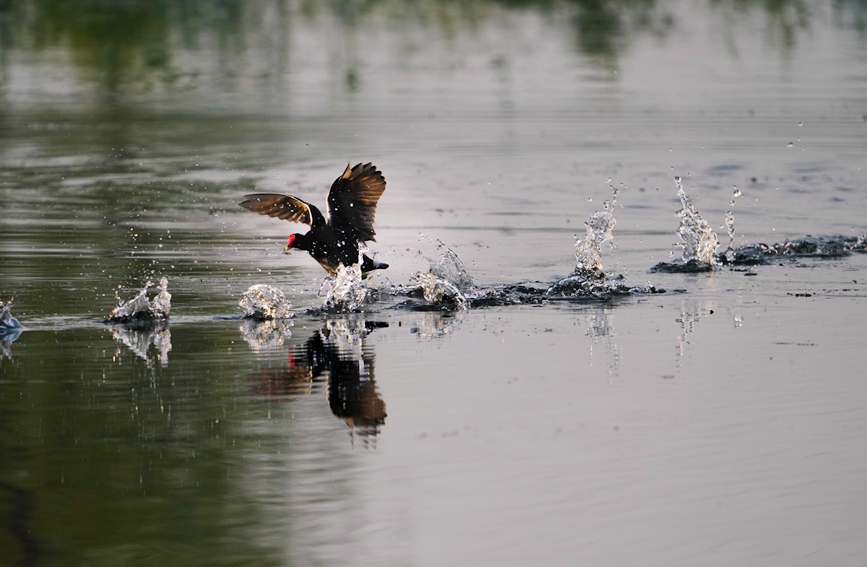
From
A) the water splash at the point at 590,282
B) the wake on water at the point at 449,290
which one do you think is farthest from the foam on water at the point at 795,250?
the water splash at the point at 590,282

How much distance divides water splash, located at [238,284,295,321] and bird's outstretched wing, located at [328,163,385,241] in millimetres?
1127

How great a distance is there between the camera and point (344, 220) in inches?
418

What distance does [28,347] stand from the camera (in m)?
8.49

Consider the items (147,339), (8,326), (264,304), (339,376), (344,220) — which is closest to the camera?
(339,376)

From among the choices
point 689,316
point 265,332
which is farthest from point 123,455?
point 689,316

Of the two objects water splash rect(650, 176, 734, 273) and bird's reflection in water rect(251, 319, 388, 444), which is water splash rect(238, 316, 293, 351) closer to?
bird's reflection in water rect(251, 319, 388, 444)

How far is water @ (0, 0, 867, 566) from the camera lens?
5531 millimetres

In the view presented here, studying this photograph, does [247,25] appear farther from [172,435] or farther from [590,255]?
[172,435]

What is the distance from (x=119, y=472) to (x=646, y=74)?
22466 mm

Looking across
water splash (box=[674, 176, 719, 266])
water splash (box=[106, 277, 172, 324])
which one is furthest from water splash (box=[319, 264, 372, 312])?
water splash (box=[674, 176, 719, 266])

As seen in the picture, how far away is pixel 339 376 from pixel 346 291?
2052mm

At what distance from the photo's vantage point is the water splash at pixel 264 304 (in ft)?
31.1

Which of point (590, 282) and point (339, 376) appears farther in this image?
point (590, 282)

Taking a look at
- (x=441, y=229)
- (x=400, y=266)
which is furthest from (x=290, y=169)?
(x=400, y=266)
